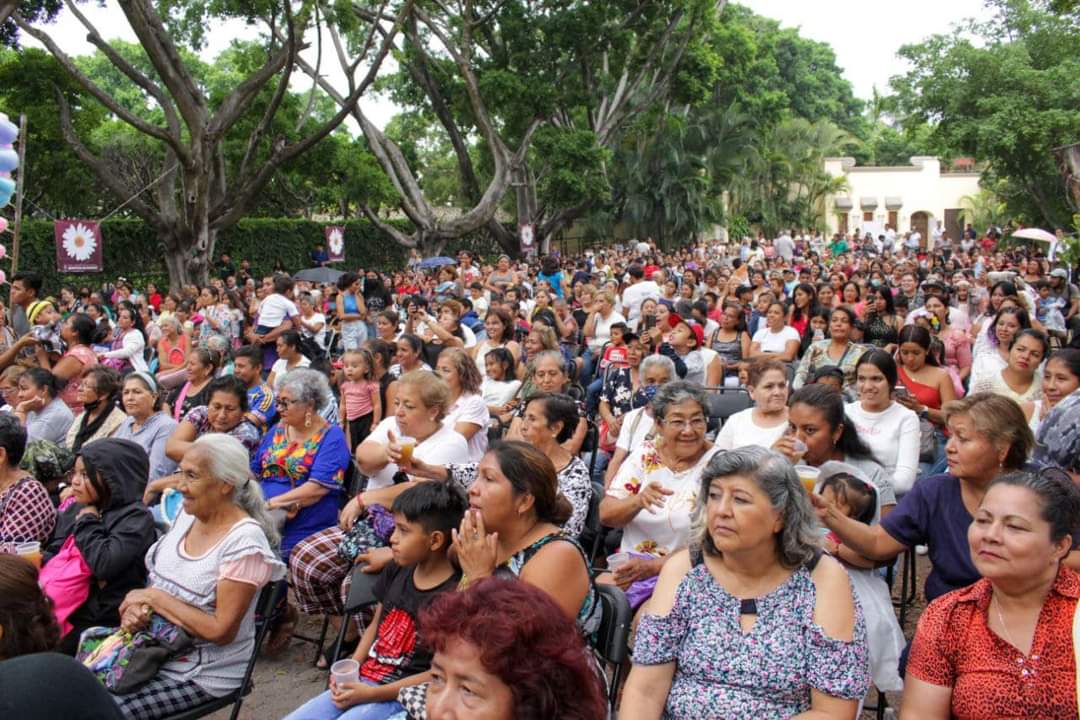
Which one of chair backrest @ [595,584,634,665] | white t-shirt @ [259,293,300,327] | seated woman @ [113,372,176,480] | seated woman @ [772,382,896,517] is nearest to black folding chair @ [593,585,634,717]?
chair backrest @ [595,584,634,665]

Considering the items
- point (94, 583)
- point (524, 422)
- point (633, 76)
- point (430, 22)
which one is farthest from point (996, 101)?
point (94, 583)

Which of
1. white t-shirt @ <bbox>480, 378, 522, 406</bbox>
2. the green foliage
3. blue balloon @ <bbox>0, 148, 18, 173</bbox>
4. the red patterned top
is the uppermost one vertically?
the green foliage

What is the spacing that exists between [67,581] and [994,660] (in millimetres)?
3283

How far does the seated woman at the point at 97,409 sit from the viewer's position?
587 cm

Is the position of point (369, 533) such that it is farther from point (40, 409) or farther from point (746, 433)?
point (40, 409)

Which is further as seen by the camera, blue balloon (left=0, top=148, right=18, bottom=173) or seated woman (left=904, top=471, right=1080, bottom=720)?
blue balloon (left=0, top=148, right=18, bottom=173)

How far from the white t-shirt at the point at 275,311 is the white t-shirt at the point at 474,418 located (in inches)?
165

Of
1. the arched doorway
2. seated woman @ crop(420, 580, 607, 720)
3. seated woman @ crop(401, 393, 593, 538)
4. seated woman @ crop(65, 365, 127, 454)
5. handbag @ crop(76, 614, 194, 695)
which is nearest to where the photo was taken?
seated woman @ crop(420, 580, 607, 720)

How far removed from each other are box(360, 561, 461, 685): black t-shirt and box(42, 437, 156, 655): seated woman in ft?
3.76

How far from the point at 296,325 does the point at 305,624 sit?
464cm

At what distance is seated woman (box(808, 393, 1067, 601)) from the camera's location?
3.24 meters

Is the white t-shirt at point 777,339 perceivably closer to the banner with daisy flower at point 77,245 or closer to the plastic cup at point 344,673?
the plastic cup at point 344,673

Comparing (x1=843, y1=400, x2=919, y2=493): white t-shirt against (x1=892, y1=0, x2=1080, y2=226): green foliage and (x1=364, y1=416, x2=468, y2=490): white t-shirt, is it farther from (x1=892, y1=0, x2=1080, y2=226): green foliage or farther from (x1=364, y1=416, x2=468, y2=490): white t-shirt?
(x1=892, y1=0, x2=1080, y2=226): green foliage

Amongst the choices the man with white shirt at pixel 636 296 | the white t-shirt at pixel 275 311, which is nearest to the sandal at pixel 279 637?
the white t-shirt at pixel 275 311
